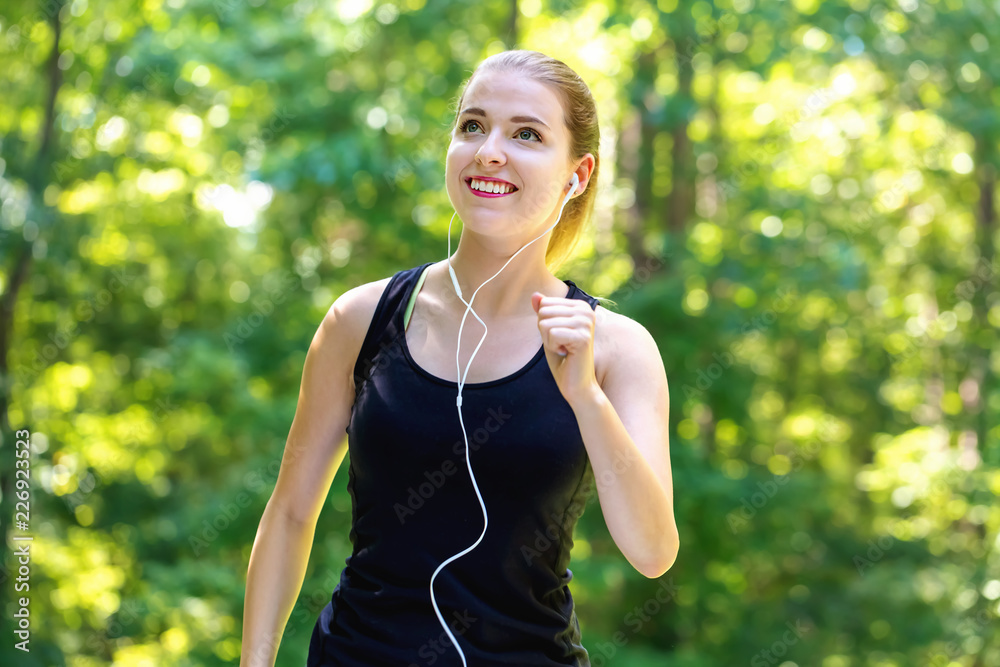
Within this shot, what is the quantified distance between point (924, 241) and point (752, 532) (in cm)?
419

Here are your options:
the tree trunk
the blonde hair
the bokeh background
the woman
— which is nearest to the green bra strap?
the woman

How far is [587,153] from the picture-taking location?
64.8 inches

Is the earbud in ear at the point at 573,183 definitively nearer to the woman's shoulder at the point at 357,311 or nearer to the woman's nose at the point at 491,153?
the woman's nose at the point at 491,153

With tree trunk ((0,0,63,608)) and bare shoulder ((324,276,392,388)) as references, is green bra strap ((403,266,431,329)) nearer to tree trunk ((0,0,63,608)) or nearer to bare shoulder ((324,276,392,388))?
bare shoulder ((324,276,392,388))

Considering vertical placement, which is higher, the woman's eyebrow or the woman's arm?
the woman's eyebrow

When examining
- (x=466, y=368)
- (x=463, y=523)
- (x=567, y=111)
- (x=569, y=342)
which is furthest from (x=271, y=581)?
(x=567, y=111)

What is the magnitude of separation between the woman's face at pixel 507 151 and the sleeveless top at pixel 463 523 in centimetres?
25

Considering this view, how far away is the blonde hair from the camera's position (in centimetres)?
153

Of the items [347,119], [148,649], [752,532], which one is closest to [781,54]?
[347,119]

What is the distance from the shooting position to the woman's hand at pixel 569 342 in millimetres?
1265

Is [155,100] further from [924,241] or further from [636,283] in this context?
[924,241]

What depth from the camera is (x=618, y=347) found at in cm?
149

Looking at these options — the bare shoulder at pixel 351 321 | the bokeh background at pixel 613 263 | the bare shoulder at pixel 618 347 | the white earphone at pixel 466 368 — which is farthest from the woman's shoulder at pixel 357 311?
the bokeh background at pixel 613 263

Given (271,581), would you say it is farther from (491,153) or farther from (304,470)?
(491,153)
